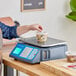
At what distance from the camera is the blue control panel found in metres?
1.88

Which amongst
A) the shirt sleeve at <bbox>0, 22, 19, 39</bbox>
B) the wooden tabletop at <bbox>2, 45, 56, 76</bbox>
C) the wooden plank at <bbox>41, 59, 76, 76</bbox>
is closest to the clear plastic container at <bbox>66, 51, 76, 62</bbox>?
the wooden plank at <bbox>41, 59, 76, 76</bbox>

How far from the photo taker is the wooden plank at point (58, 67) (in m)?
1.62

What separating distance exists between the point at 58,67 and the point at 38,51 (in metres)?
0.22

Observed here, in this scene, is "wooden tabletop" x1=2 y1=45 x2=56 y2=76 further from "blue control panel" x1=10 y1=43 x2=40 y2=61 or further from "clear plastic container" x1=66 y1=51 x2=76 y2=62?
"clear plastic container" x1=66 y1=51 x2=76 y2=62

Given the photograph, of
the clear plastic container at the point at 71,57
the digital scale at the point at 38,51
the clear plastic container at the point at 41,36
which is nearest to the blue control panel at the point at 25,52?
the digital scale at the point at 38,51

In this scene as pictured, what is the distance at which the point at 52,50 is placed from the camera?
1904 millimetres

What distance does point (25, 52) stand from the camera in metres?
1.93

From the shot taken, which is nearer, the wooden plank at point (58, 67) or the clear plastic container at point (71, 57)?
the wooden plank at point (58, 67)

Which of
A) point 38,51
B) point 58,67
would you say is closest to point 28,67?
point 38,51

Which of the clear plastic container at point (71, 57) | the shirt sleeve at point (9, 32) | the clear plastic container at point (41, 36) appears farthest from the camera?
the shirt sleeve at point (9, 32)

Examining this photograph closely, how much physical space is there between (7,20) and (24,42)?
0.71 metres

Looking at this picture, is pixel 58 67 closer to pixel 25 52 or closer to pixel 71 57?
pixel 71 57

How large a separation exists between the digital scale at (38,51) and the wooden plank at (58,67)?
7cm

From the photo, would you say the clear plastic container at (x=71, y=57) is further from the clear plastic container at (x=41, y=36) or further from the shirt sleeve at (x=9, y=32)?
the shirt sleeve at (x=9, y=32)
